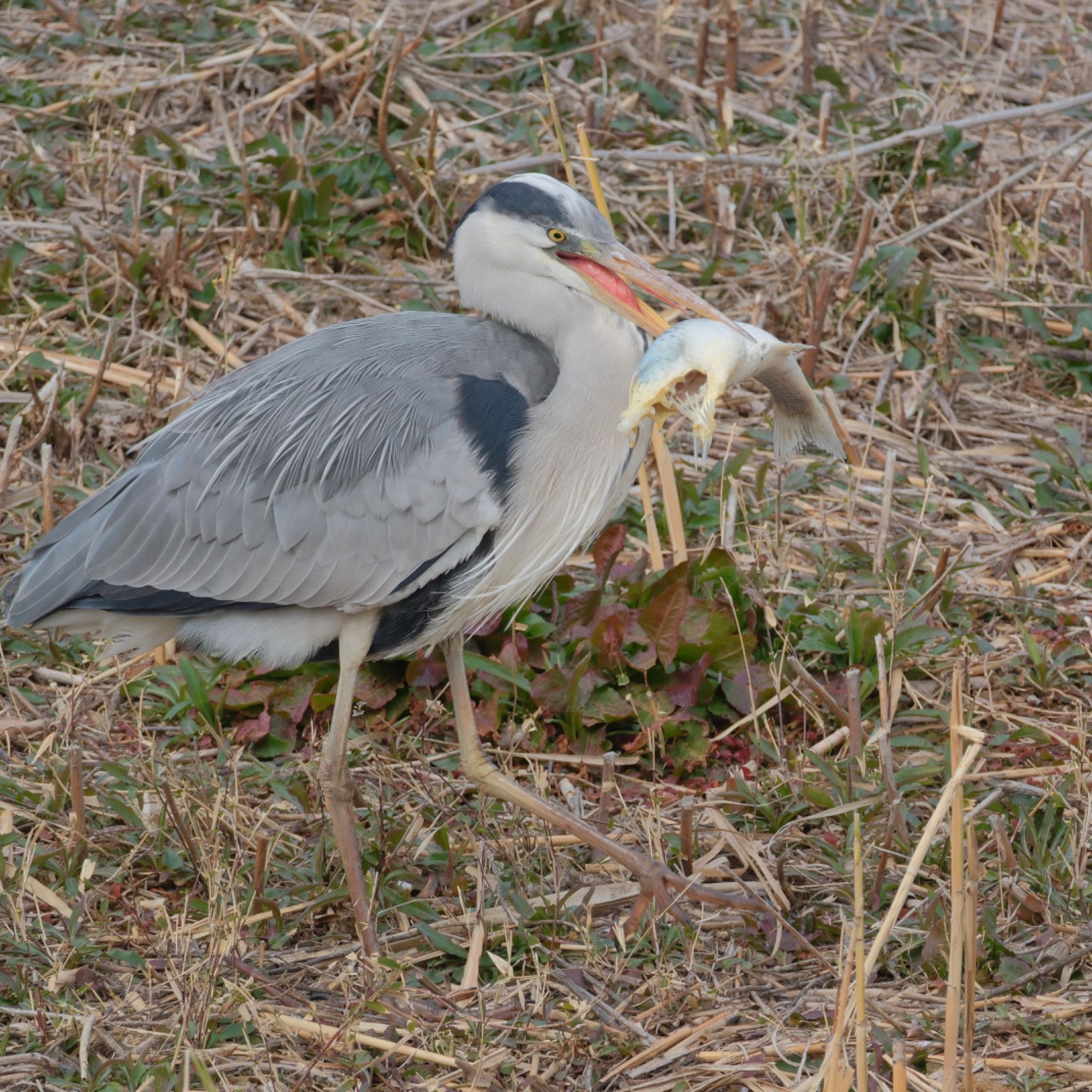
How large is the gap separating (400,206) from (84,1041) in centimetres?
336

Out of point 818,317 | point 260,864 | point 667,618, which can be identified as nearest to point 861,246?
point 818,317

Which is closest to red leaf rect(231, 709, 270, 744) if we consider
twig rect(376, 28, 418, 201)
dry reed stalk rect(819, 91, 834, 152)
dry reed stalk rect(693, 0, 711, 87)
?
twig rect(376, 28, 418, 201)

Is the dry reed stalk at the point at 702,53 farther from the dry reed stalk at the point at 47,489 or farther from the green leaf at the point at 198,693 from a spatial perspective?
the green leaf at the point at 198,693

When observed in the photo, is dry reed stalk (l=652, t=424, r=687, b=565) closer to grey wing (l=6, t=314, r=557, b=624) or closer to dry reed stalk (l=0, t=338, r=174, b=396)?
grey wing (l=6, t=314, r=557, b=624)

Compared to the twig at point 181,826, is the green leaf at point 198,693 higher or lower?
lower

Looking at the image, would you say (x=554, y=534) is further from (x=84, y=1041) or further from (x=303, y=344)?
(x=84, y=1041)

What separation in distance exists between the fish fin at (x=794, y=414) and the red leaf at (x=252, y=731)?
149 centimetres

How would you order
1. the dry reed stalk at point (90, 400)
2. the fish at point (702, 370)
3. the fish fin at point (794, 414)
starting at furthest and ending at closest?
1. the dry reed stalk at point (90, 400)
2. the fish fin at point (794, 414)
3. the fish at point (702, 370)

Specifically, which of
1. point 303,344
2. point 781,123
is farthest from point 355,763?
point 781,123

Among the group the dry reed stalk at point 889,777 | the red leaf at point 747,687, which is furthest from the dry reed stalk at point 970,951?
the red leaf at point 747,687

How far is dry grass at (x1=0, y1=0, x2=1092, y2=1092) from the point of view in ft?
9.45

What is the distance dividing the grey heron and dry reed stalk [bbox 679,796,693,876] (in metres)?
0.08

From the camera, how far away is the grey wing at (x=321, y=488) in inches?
132

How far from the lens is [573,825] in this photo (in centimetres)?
339
